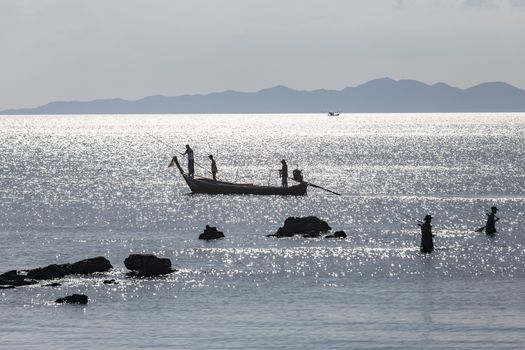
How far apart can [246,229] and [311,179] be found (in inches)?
2135

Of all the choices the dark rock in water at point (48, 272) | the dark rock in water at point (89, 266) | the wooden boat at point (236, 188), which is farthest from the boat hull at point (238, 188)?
the dark rock in water at point (48, 272)

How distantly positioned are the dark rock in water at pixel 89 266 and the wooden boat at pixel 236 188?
1566 inches

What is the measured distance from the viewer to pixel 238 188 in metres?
88.1

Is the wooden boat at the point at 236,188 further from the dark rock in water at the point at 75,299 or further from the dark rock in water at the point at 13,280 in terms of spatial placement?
the dark rock in water at the point at 75,299

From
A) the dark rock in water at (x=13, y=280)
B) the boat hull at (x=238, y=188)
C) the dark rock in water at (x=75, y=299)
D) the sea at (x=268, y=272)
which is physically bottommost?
the sea at (x=268, y=272)

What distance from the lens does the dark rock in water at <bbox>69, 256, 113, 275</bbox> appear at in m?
45.4

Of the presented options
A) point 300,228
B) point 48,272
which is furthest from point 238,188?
point 48,272

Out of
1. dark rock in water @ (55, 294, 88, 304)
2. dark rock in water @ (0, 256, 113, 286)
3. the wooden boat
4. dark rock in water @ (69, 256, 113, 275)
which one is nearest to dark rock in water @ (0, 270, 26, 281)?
dark rock in water @ (0, 256, 113, 286)

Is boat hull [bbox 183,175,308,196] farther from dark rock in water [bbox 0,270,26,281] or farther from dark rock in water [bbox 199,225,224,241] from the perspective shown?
dark rock in water [bbox 0,270,26,281]

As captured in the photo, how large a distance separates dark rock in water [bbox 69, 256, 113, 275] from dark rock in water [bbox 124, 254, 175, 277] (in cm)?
107

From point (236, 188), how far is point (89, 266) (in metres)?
43.1

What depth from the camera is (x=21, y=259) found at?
52.0 metres

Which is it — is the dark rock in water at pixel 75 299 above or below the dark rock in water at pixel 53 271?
below

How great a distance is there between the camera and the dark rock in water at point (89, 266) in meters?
45.4
